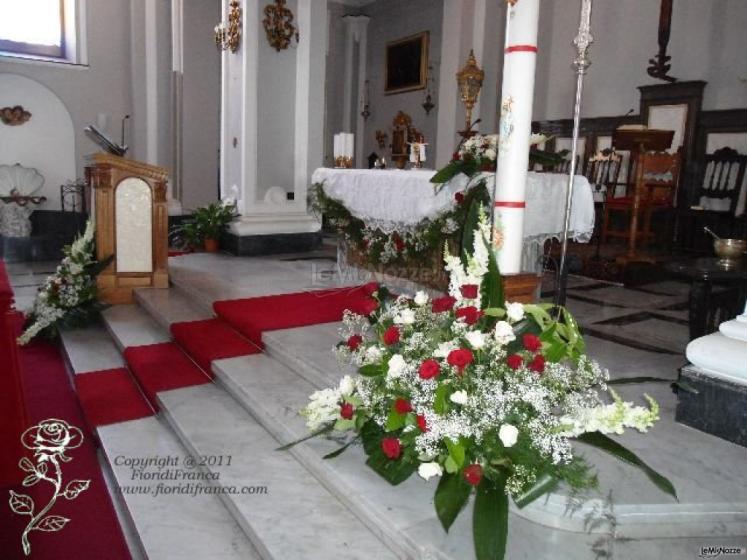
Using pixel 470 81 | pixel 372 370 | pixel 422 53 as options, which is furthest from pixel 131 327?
pixel 422 53

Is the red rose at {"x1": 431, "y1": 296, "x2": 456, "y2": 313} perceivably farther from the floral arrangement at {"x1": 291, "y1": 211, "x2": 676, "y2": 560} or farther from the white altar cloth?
the white altar cloth

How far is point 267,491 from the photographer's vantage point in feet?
7.55

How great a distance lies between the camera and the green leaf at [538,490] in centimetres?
186

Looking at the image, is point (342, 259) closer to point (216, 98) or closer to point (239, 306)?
point (239, 306)

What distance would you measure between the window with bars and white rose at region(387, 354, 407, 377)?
31.3ft

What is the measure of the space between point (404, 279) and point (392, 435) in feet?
8.63

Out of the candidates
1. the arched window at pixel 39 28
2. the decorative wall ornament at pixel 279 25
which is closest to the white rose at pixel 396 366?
the decorative wall ornament at pixel 279 25

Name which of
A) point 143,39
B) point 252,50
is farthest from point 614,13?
point 143,39

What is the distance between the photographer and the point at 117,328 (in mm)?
4543

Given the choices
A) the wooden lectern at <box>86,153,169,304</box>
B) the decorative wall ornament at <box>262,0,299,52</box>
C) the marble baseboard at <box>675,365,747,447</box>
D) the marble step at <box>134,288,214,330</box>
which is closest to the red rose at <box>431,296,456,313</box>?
A: the marble baseboard at <box>675,365,747,447</box>

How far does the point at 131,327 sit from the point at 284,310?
1.26 metres

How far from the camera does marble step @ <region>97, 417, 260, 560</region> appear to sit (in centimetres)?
214

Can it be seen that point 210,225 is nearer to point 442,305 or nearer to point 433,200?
point 433,200

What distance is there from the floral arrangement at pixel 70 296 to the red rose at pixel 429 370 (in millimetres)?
3802
